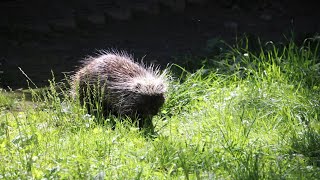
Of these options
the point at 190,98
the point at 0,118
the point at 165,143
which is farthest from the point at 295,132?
the point at 0,118

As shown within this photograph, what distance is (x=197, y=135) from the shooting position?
5.57 m

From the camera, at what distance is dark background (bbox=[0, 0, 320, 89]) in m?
9.99

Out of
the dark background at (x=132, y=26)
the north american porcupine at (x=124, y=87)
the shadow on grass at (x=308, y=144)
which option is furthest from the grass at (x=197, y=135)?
the dark background at (x=132, y=26)

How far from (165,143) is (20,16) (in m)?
7.22

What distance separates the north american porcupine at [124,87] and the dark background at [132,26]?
250 centimetres

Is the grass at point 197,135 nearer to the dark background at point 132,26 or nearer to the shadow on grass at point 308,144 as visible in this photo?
the shadow on grass at point 308,144

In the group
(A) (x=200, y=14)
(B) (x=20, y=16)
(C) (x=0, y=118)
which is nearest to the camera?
(C) (x=0, y=118)

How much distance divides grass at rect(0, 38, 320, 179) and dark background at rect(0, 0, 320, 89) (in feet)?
7.90

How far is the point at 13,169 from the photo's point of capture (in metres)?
4.65

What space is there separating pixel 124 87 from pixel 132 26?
564 centimetres

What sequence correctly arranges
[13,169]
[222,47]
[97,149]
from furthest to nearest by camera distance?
[222,47]
[97,149]
[13,169]

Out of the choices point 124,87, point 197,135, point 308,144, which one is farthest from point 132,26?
point 308,144

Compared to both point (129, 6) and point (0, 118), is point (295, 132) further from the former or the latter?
point (129, 6)

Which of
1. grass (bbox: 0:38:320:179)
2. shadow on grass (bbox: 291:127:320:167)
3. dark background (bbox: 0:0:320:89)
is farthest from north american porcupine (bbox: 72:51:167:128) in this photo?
dark background (bbox: 0:0:320:89)
